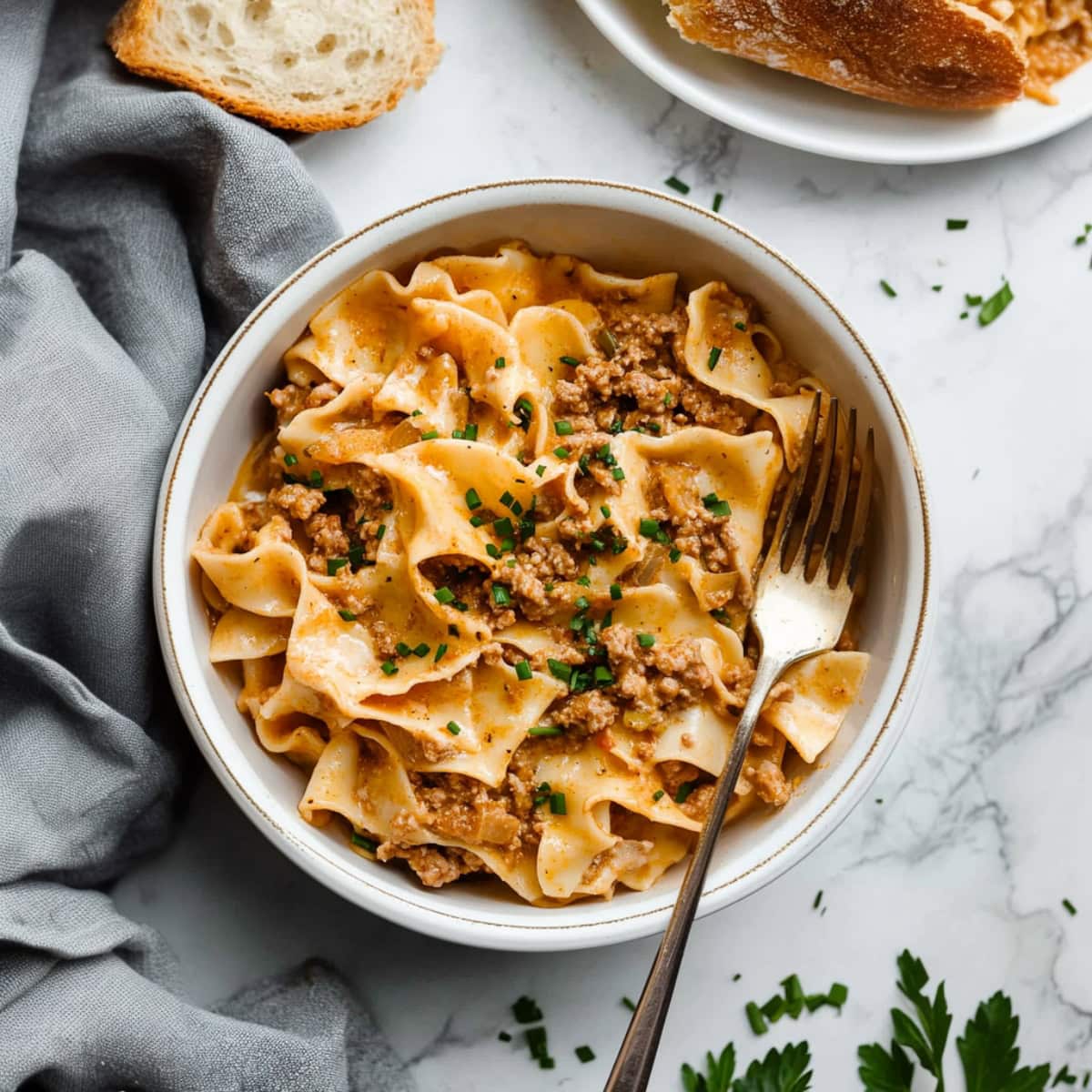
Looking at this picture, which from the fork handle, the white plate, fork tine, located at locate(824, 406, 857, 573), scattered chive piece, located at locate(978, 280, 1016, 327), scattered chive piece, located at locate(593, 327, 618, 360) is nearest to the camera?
the fork handle

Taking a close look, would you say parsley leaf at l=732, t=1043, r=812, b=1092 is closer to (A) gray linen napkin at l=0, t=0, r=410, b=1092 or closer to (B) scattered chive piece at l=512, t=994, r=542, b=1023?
(B) scattered chive piece at l=512, t=994, r=542, b=1023

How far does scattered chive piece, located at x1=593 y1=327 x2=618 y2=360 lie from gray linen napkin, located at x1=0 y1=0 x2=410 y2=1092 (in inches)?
41.1

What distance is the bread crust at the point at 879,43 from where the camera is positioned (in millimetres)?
4512

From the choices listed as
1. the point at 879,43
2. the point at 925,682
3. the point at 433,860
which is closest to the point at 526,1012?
the point at 433,860

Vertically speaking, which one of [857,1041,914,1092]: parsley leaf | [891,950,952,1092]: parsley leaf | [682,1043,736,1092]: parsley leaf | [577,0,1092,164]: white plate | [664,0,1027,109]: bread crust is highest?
[664,0,1027,109]: bread crust

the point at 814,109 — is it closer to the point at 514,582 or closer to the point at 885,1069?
the point at 514,582

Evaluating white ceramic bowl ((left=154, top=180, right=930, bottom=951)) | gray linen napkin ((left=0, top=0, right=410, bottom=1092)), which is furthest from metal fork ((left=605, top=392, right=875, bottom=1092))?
gray linen napkin ((left=0, top=0, right=410, bottom=1092))

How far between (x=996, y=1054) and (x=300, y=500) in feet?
10.6

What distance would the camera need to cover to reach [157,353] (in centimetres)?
447

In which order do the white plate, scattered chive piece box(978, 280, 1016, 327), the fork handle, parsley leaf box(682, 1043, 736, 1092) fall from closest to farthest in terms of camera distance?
the fork handle → parsley leaf box(682, 1043, 736, 1092) → the white plate → scattered chive piece box(978, 280, 1016, 327)

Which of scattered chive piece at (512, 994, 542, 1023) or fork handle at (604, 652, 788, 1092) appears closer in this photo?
fork handle at (604, 652, 788, 1092)

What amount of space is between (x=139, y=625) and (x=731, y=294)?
231cm

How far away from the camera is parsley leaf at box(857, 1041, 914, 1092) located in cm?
470

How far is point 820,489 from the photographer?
407cm
